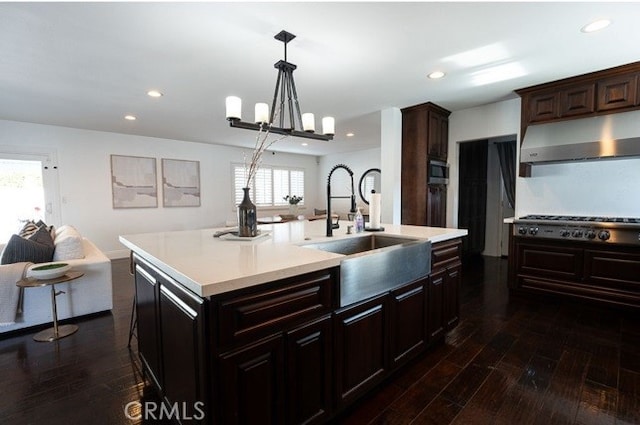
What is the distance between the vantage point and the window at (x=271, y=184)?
7422 millimetres

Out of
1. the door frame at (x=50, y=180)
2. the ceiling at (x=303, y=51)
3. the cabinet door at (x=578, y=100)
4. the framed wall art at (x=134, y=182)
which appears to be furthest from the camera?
the framed wall art at (x=134, y=182)

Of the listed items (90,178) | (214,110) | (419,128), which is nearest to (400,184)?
(419,128)

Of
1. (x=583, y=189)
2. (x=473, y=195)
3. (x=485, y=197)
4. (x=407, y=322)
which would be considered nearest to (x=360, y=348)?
(x=407, y=322)

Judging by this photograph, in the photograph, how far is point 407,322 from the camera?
1876mm

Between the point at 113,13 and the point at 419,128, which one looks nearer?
the point at 113,13

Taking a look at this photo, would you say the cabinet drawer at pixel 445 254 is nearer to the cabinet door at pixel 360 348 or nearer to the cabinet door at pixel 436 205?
the cabinet door at pixel 360 348

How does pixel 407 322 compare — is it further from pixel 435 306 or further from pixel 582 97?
pixel 582 97

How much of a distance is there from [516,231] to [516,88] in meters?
1.66

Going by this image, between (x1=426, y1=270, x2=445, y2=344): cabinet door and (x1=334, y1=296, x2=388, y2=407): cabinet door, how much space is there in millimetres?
533

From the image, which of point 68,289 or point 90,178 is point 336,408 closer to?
point 68,289

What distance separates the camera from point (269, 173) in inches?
316

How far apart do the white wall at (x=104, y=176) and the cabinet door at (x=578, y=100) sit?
6416mm

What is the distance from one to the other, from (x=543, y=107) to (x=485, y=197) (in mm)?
2381

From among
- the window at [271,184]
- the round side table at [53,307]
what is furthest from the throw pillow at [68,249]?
the window at [271,184]
